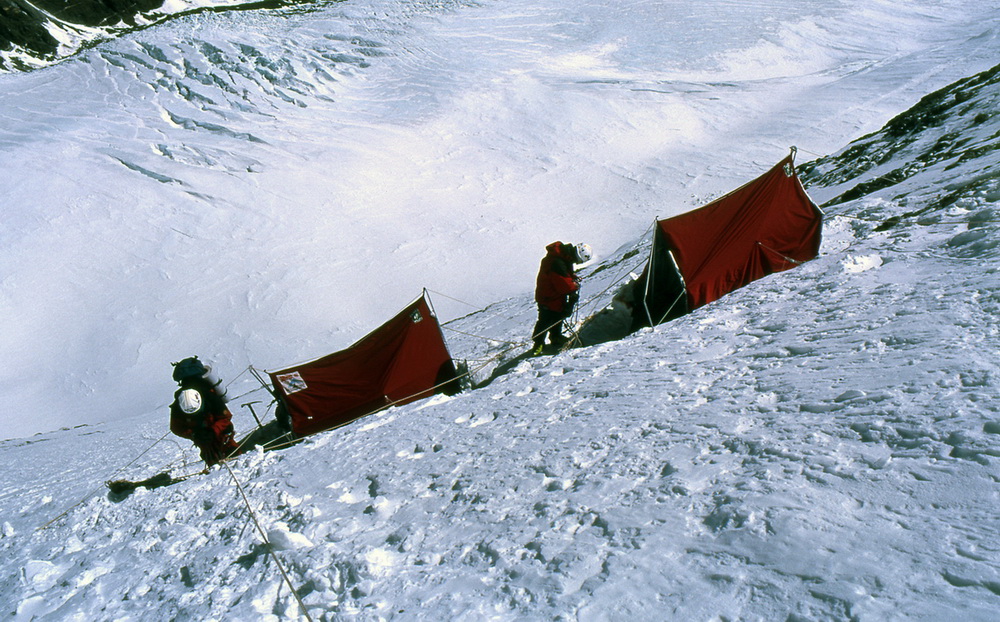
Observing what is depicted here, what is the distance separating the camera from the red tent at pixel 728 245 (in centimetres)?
709

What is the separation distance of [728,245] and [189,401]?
6203 mm

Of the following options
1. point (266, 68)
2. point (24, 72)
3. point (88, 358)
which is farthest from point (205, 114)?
point (88, 358)

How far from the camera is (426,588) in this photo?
2750 mm

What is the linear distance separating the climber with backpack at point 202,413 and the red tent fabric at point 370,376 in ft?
3.50

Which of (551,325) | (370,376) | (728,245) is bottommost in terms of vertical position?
(370,376)

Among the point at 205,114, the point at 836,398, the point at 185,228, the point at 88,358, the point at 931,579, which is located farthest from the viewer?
the point at 205,114

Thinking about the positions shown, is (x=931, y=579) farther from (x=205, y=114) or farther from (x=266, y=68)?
(x=266, y=68)

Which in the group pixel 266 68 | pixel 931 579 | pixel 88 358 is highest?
pixel 266 68

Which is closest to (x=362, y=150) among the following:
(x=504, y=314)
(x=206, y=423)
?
(x=504, y=314)

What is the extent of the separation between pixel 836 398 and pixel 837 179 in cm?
1108

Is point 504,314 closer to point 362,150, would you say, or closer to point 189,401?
point 189,401

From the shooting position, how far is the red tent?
7.09 m

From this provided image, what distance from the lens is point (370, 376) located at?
723 cm

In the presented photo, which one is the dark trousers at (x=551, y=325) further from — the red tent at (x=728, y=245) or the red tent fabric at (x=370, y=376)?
the red tent fabric at (x=370, y=376)
